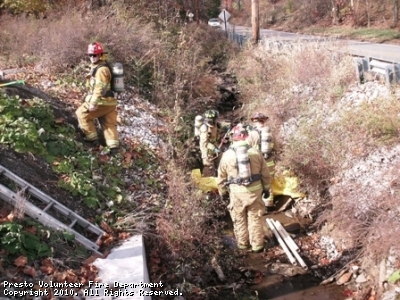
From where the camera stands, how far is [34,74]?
31.5 feet

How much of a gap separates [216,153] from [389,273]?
14.9 feet

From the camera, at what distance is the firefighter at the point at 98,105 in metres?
6.62

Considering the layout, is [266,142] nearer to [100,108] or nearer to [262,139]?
[262,139]

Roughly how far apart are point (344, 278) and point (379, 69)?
16.7ft

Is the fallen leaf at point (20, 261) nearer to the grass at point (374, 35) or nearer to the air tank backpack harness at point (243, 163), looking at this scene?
the air tank backpack harness at point (243, 163)

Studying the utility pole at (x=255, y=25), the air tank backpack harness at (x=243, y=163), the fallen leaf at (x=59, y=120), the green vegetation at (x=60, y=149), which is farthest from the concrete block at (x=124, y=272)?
the utility pole at (x=255, y=25)

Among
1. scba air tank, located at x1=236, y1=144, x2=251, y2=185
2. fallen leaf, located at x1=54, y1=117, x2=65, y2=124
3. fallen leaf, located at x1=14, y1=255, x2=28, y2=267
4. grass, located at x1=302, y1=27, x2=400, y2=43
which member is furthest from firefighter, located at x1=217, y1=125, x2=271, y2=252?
grass, located at x1=302, y1=27, x2=400, y2=43

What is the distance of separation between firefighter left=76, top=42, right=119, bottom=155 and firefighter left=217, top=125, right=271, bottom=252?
2.09 metres

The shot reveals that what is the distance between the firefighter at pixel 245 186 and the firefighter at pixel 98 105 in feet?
6.84

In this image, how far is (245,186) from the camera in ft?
20.1

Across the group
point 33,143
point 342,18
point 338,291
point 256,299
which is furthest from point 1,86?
point 342,18

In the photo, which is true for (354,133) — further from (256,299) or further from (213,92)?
(213,92)

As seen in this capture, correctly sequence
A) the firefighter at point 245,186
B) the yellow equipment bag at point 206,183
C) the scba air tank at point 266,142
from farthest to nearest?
the yellow equipment bag at point 206,183 < the scba air tank at point 266,142 < the firefighter at point 245,186

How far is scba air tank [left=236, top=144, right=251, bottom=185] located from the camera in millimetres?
5891
